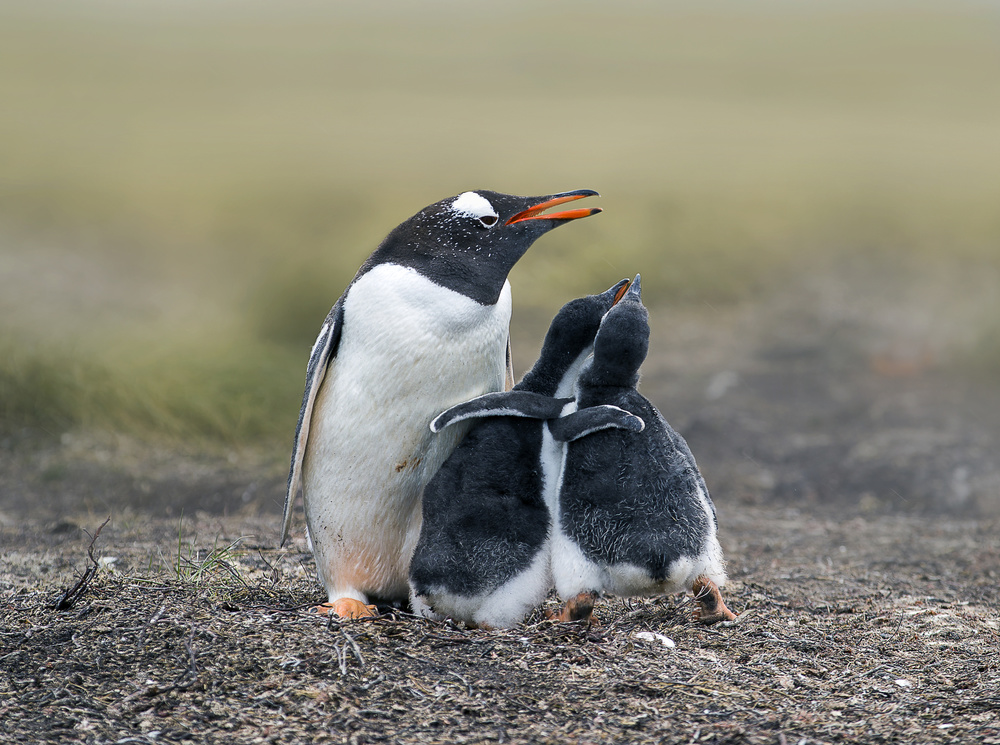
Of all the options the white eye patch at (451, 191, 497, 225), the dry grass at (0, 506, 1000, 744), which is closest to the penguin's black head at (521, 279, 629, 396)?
the white eye patch at (451, 191, 497, 225)

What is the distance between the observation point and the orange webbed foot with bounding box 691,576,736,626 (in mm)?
3551

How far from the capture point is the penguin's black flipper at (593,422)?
3.23m

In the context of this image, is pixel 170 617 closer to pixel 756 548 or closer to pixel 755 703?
pixel 755 703

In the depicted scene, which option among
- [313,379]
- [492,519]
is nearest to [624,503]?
[492,519]

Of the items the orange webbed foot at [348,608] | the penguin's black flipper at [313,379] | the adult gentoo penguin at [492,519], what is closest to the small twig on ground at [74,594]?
the penguin's black flipper at [313,379]

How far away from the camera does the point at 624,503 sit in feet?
10.8

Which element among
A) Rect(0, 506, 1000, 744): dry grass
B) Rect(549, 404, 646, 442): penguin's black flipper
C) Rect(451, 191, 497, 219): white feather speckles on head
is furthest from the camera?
Rect(451, 191, 497, 219): white feather speckles on head

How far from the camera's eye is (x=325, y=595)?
416 cm

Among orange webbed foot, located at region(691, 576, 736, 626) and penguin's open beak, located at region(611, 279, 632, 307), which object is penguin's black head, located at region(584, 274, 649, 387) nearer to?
penguin's open beak, located at region(611, 279, 632, 307)

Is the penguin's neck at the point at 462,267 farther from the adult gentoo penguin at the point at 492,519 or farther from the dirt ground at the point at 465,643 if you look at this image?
the dirt ground at the point at 465,643

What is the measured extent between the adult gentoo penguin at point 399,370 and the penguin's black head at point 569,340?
172 millimetres

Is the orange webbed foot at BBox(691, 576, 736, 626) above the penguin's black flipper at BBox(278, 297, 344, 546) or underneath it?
underneath

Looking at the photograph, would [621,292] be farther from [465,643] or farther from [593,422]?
[465,643]

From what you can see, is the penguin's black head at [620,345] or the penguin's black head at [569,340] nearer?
the penguin's black head at [620,345]
